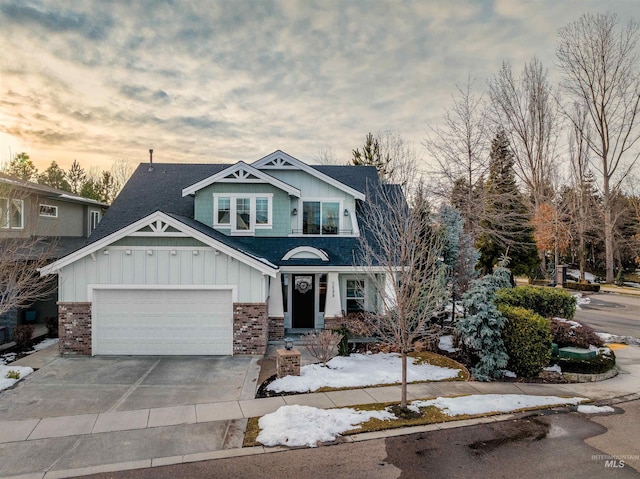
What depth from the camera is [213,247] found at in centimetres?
1274

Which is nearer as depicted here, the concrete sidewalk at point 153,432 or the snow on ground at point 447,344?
the concrete sidewalk at point 153,432

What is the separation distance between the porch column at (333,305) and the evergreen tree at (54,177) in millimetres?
34823

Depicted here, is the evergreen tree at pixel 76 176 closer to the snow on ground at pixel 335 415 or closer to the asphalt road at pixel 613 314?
the snow on ground at pixel 335 415

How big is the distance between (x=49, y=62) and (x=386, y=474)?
53.0 ft

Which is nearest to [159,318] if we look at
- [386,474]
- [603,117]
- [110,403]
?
[110,403]

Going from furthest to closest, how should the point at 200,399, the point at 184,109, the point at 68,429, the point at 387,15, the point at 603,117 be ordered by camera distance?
1. the point at 603,117
2. the point at 184,109
3. the point at 387,15
4. the point at 200,399
5. the point at 68,429

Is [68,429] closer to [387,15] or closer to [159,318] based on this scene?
[159,318]

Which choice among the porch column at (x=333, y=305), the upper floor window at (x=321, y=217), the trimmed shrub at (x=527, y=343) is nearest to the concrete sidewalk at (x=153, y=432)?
the trimmed shrub at (x=527, y=343)

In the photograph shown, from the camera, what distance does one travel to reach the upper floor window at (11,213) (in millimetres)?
14020

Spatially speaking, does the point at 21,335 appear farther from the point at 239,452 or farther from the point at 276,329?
Result: the point at 239,452

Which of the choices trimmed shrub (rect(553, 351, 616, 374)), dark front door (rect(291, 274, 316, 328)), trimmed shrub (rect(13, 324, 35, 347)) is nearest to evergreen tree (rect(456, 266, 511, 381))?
trimmed shrub (rect(553, 351, 616, 374))

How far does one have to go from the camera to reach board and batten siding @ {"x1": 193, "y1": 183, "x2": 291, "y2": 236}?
16.4m

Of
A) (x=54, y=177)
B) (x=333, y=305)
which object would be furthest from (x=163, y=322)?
(x=54, y=177)

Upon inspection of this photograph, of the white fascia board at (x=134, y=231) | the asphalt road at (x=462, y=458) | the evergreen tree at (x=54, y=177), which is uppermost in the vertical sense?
the evergreen tree at (x=54, y=177)
